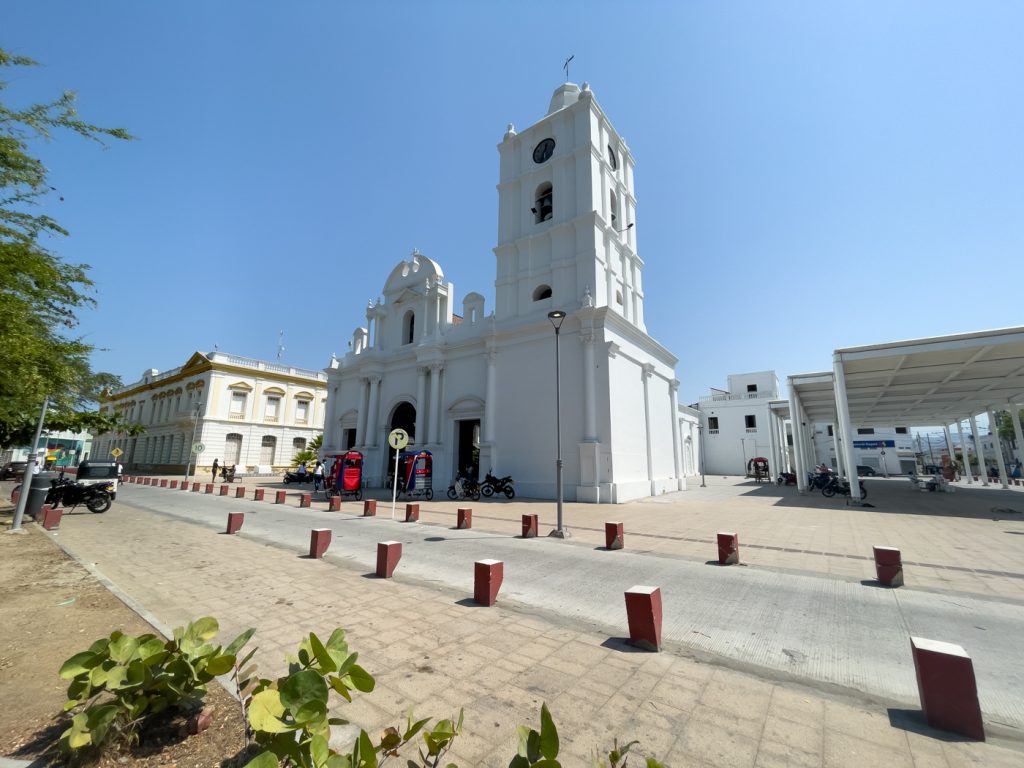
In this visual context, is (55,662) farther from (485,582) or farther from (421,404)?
(421,404)

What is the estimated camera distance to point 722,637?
422 centimetres

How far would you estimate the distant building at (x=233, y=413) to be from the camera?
3731 centimetres

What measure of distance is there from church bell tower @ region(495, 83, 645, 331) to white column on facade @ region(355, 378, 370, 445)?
1067 centimetres

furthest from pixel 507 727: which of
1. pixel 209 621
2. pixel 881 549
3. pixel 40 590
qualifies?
pixel 40 590

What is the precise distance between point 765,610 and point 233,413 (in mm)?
44038

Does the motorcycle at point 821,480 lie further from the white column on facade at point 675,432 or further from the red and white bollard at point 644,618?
the red and white bollard at point 644,618

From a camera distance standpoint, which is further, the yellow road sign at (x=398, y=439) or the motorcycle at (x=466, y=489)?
the motorcycle at (x=466, y=489)

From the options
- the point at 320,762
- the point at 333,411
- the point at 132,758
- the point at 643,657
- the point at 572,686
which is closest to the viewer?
the point at 320,762

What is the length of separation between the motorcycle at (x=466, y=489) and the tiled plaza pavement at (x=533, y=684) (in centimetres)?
1238

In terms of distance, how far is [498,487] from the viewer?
18.3m

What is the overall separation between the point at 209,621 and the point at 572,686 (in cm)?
266

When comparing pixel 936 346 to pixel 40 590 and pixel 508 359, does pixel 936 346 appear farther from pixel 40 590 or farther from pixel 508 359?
pixel 40 590

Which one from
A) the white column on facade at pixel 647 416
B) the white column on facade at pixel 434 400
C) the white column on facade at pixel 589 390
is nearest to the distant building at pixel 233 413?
the white column on facade at pixel 434 400

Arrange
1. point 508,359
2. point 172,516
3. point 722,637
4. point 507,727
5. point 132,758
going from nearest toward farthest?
point 132,758 < point 507,727 < point 722,637 < point 172,516 < point 508,359
